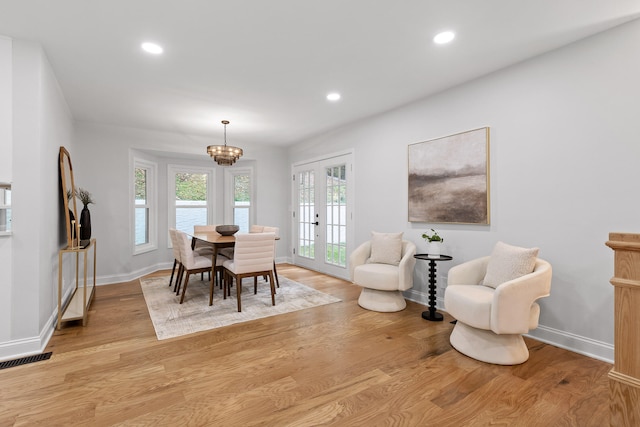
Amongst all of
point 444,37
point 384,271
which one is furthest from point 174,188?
point 444,37

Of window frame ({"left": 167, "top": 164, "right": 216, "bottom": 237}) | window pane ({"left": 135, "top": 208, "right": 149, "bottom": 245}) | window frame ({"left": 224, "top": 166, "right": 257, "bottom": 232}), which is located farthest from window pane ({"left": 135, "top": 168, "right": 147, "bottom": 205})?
window frame ({"left": 224, "top": 166, "right": 257, "bottom": 232})

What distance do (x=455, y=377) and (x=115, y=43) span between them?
11.9ft

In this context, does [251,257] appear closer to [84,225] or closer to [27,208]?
[84,225]

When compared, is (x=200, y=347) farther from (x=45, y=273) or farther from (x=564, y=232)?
(x=564, y=232)

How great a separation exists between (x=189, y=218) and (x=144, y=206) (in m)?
0.87

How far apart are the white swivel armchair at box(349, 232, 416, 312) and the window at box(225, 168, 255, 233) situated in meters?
3.31

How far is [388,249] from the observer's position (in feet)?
12.1

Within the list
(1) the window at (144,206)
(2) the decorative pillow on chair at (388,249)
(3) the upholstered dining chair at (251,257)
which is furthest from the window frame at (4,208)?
(2) the decorative pillow on chair at (388,249)

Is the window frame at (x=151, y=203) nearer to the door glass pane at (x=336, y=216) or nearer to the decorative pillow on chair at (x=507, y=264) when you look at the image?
the door glass pane at (x=336, y=216)

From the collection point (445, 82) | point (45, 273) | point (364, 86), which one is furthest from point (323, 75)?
point (45, 273)

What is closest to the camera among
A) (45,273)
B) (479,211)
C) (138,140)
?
(45,273)

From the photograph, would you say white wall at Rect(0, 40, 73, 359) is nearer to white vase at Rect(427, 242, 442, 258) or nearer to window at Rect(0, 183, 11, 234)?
window at Rect(0, 183, 11, 234)

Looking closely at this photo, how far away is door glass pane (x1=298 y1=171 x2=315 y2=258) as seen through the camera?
5.76 metres

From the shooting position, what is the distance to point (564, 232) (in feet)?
8.41
